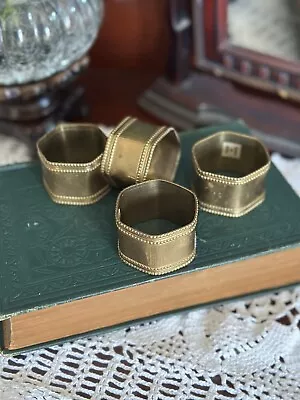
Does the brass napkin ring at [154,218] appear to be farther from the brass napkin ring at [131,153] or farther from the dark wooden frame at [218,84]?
the dark wooden frame at [218,84]

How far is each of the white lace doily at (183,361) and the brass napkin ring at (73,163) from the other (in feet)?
0.38

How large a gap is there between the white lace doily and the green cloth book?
0.04 ft

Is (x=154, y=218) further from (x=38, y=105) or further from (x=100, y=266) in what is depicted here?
(x=38, y=105)

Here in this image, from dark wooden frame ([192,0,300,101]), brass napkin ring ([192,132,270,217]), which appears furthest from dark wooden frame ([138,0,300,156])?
brass napkin ring ([192,132,270,217])

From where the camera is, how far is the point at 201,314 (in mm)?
573

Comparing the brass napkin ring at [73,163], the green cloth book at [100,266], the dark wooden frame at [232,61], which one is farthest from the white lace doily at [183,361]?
the dark wooden frame at [232,61]

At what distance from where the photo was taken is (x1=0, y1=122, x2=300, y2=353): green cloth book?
1.68 ft

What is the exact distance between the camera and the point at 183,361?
540 mm

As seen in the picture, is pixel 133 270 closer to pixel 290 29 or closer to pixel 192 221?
pixel 192 221

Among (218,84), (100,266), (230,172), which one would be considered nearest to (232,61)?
(218,84)

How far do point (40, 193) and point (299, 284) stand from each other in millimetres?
231

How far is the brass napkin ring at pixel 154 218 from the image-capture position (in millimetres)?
498

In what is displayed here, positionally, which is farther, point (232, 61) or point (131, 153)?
point (232, 61)

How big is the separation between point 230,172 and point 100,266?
6.3 inches
